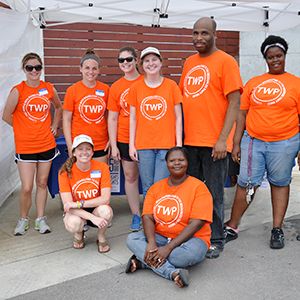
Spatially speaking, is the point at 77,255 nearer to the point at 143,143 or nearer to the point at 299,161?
the point at 143,143

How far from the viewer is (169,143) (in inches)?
144

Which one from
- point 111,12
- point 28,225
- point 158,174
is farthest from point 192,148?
point 111,12

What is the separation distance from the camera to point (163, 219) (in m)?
3.36

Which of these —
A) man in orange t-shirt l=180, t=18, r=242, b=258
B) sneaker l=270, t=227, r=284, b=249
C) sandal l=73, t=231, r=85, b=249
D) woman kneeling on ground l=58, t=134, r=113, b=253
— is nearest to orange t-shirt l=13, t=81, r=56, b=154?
woman kneeling on ground l=58, t=134, r=113, b=253

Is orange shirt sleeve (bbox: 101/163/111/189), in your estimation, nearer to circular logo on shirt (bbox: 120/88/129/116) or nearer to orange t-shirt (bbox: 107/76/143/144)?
orange t-shirt (bbox: 107/76/143/144)

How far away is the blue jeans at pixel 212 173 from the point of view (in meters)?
3.57

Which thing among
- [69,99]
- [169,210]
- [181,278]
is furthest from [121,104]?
[181,278]

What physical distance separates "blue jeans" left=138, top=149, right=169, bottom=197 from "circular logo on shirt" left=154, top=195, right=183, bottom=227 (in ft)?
1.19

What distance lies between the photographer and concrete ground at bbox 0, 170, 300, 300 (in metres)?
A: 3.03

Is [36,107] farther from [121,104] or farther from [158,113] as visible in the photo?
[158,113]

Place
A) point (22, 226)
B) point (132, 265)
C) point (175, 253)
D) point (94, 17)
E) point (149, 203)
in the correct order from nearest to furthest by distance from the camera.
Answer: point (175, 253) < point (132, 265) < point (149, 203) < point (22, 226) < point (94, 17)

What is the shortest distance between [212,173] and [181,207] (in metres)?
0.44

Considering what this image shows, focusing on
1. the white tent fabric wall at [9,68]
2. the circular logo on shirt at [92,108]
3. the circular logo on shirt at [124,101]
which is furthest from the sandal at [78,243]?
the white tent fabric wall at [9,68]

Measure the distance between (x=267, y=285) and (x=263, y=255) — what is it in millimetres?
569
